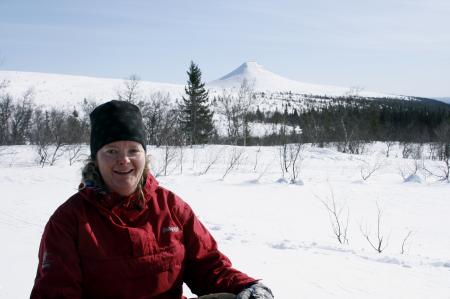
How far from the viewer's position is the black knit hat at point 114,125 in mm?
2143

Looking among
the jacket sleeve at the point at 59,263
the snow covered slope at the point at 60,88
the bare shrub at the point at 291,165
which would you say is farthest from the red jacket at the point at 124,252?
the snow covered slope at the point at 60,88

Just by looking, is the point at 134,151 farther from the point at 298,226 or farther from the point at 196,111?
the point at 196,111

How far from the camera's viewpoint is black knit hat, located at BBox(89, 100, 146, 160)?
7.03 feet

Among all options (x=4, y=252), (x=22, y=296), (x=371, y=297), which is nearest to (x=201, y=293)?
(x=22, y=296)

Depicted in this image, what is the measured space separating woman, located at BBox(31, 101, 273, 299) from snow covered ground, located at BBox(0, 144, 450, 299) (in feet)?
5.55

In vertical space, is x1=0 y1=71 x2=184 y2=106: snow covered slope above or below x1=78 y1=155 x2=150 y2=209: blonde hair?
above

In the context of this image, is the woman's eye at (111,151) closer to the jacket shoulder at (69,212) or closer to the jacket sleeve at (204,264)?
the jacket shoulder at (69,212)

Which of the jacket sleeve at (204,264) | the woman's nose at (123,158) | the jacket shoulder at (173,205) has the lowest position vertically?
the jacket sleeve at (204,264)

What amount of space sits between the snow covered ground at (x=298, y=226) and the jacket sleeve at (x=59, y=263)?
1837 millimetres

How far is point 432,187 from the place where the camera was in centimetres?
1516

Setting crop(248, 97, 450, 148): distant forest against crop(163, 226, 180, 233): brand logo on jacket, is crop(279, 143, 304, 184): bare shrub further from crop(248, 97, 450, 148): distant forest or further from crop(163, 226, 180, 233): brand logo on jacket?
crop(163, 226, 180, 233): brand logo on jacket

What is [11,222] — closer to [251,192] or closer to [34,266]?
[34,266]

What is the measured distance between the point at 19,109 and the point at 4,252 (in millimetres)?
38752

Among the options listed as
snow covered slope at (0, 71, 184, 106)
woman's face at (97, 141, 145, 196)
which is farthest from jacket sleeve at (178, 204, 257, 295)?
snow covered slope at (0, 71, 184, 106)
